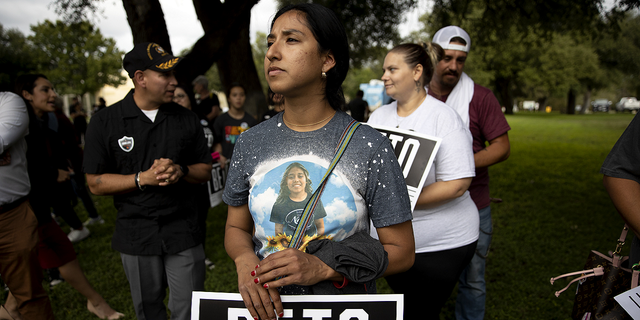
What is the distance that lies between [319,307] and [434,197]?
1114 mm

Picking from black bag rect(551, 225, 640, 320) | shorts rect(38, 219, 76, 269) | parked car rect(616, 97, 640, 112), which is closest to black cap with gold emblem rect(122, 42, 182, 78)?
shorts rect(38, 219, 76, 269)

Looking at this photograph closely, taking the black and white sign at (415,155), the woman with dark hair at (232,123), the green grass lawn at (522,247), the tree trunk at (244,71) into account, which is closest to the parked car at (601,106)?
the green grass lawn at (522,247)

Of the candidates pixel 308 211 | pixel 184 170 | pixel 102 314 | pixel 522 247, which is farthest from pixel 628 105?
pixel 308 211

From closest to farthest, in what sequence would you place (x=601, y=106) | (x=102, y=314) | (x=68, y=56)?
(x=102, y=314)
(x=68, y=56)
(x=601, y=106)

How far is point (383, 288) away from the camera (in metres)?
4.54

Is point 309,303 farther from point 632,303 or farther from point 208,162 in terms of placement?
point 208,162

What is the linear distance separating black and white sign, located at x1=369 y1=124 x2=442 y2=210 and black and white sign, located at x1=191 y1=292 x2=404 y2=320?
31.4 inches

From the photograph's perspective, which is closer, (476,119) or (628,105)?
(476,119)

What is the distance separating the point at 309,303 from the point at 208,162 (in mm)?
2072

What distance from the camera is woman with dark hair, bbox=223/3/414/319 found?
1415mm

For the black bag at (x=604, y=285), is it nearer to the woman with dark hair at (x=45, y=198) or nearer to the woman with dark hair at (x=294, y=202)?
the woman with dark hair at (x=294, y=202)

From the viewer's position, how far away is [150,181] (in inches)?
103

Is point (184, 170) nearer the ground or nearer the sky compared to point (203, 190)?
nearer the sky

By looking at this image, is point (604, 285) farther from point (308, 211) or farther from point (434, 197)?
point (308, 211)
